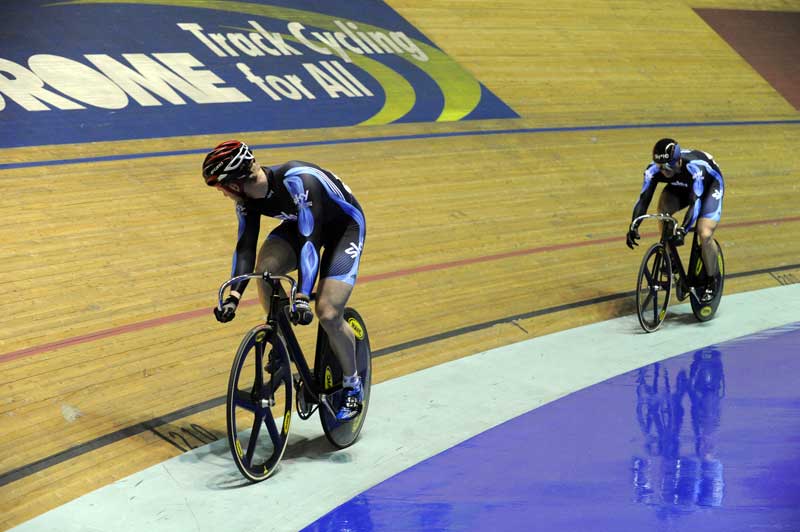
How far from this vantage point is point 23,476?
11.0ft

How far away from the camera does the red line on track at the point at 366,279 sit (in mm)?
4277

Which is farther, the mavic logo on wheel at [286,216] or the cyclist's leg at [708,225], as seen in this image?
the cyclist's leg at [708,225]

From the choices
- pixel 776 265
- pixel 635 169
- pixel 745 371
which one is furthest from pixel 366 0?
pixel 745 371

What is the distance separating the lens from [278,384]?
3.46m

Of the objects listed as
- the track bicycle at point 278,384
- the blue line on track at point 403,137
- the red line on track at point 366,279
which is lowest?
the red line on track at point 366,279

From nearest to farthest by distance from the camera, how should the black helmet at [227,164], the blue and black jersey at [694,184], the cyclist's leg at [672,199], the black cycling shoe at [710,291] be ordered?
the black helmet at [227,164], the blue and black jersey at [694,184], the black cycling shoe at [710,291], the cyclist's leg at [672,199]

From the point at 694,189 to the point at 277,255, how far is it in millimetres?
2844

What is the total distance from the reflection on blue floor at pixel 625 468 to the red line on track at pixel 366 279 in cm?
169

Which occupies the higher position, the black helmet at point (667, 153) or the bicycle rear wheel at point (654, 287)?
the black helmet at point (667, 153)

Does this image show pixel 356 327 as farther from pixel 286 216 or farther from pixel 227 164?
pixel 227 164

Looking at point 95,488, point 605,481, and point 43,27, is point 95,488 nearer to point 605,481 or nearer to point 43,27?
point 605,481

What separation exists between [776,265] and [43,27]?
5.81m

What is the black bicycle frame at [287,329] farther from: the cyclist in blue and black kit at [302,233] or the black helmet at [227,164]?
the black helmet at [227,164]

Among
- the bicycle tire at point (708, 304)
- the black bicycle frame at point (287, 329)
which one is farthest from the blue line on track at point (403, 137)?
the black bicycle frame at point (287, 329)
